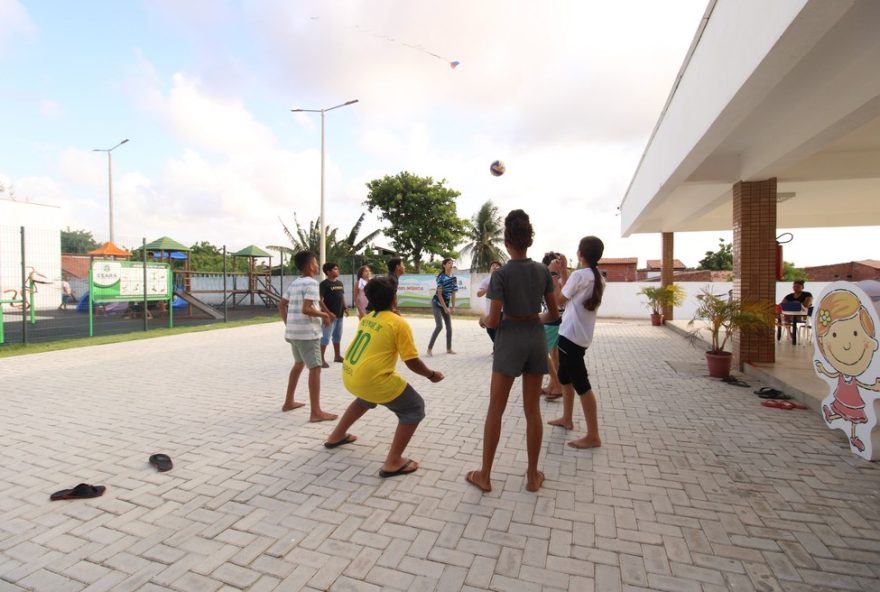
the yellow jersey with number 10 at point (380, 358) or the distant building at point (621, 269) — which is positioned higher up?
the distant building at point (621, 269)

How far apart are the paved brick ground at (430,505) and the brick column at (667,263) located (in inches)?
436

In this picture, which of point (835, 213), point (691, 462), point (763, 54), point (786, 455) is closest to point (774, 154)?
point (763, 54)

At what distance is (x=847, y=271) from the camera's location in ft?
116

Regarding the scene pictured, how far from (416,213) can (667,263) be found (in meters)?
17.1

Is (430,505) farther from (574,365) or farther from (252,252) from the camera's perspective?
(252,252)

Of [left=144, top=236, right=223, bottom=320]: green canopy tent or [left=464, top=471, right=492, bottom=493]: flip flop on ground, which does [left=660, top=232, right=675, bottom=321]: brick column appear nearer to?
[left=464, top=471, right=492, bottom=493]: flip flop on ground

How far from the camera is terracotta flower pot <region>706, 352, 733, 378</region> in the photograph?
6926 mm

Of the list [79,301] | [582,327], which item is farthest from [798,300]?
[79,301]

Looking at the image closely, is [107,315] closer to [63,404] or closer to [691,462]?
[63,404]

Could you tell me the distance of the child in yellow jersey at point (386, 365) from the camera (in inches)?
128

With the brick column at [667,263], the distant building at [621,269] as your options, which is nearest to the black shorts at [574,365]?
the brick column at [667,263]

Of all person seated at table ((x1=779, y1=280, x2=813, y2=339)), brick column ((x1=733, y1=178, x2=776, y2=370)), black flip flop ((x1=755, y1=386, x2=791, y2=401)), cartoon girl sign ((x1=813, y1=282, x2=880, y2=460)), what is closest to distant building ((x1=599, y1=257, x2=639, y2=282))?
person seated at table ((x1=779, y1=280, x2=813, y2=339))

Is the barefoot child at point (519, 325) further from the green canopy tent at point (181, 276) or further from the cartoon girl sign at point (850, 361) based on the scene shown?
the green canopy tent at point (181, 276)

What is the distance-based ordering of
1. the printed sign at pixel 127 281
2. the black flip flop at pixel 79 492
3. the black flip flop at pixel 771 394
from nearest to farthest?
the black flip flop at pixel 79 492 < the black flip flop at pixel 771 394 < the printed sign at pixel 127 281
